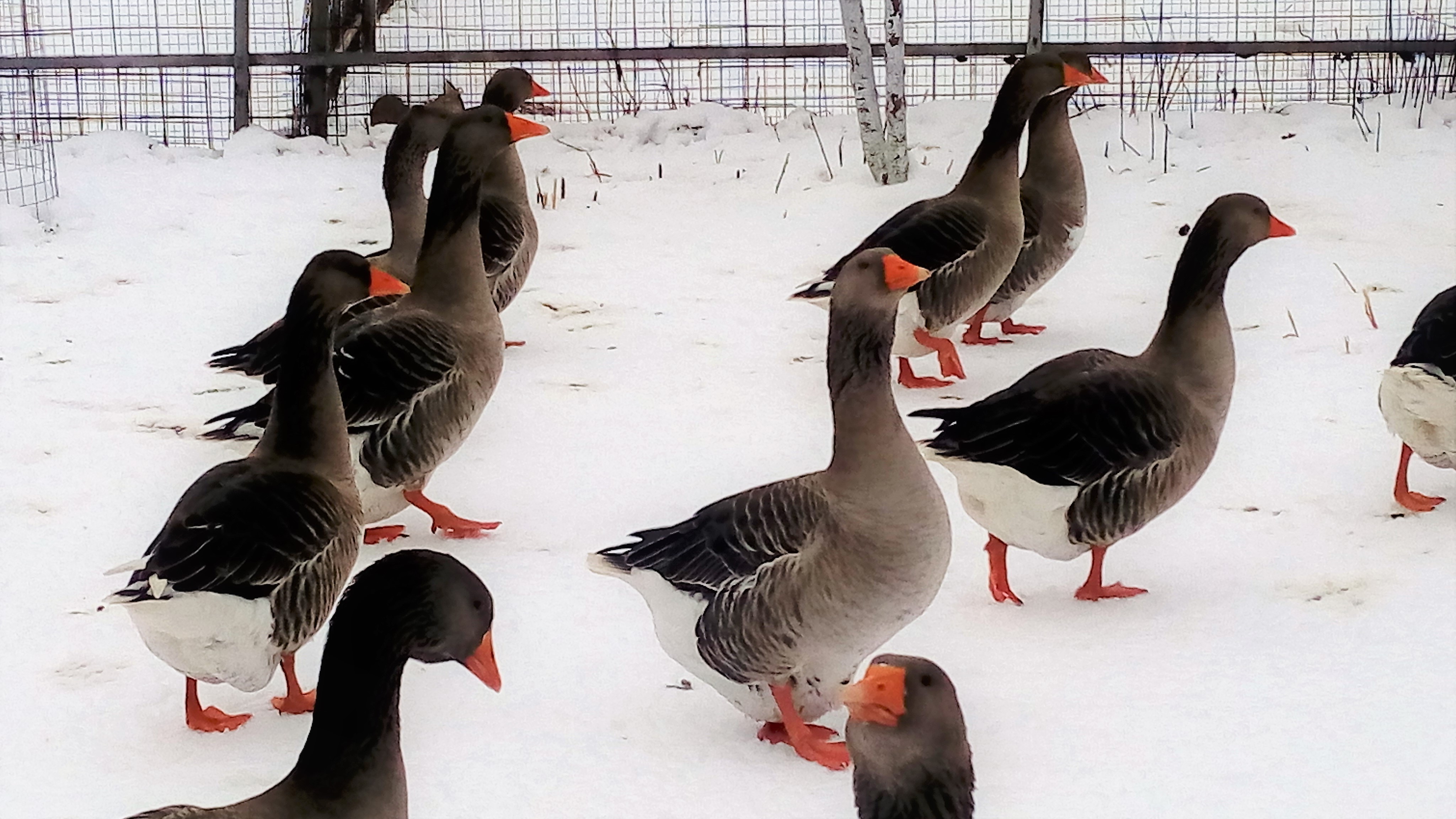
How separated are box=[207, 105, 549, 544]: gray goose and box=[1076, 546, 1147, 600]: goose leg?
5.43 ft

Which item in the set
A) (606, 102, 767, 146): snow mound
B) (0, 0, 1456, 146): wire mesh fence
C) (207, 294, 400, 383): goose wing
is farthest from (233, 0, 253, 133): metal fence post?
(207, 294, 400, 383): goose wing

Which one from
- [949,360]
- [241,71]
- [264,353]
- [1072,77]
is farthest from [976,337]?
[241,71]

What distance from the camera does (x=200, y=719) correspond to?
3262 millimetres

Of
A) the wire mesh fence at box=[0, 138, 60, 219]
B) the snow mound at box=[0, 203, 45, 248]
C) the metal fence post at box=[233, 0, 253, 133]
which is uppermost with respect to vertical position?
the metal fence post at box=[233, 0, 253, 133]

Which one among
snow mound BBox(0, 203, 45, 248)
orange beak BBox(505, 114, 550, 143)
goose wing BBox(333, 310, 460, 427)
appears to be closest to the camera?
goose wing BBox(333, 310, 460, 427)

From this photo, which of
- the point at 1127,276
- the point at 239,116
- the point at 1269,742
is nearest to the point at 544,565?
the point at 1269,742

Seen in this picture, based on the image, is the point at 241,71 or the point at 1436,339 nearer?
the point at 1436,339

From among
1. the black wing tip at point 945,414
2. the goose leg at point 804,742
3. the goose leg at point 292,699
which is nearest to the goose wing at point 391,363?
the goose leg at point 292,699

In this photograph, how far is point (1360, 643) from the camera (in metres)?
3.56

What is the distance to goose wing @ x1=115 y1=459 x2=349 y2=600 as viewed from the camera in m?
3.04

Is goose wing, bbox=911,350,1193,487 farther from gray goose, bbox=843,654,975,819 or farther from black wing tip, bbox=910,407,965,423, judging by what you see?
gray goose, bbox=843,654,975,819

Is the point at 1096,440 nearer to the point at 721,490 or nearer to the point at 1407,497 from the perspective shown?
the point at 1407,497

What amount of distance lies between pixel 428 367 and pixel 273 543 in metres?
1.20

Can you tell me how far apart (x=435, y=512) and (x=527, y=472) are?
0.55 m
